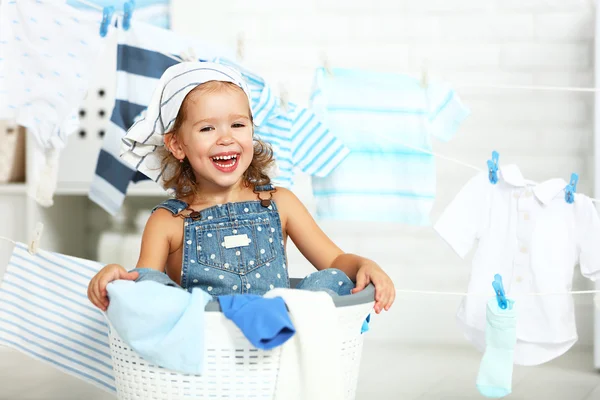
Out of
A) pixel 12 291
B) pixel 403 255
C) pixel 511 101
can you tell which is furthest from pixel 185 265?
pixel 511 101

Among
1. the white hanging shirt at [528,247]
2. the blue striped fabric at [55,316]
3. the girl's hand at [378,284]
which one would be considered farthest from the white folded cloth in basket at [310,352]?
the white hanging shirt at [528,247]

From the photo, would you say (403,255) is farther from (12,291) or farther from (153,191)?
(12,291)

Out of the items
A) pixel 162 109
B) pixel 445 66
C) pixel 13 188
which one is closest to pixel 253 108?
pixel 162 109

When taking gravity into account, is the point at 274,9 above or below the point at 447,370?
above

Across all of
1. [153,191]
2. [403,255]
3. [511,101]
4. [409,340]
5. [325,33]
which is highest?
[325,33]

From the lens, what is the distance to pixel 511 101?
2781 millimetres

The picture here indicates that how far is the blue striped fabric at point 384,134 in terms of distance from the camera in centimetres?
210

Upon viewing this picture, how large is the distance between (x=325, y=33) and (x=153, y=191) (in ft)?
2.68

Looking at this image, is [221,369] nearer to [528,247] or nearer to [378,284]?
[378,284]

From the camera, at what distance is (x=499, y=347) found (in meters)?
1.75

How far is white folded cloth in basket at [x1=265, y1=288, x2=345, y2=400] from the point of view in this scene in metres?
1.28

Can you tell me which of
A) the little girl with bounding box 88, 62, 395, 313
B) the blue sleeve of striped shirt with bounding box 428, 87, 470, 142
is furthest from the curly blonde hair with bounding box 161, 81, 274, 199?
the blue sleeve of striped shirt with bounding box 428, 87, 470, 142

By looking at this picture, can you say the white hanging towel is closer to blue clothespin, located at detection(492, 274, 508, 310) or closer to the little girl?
the little girl

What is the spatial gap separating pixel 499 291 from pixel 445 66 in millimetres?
1286
